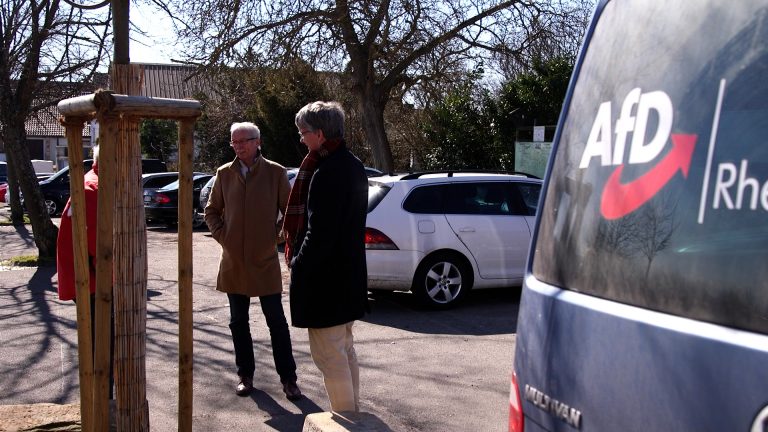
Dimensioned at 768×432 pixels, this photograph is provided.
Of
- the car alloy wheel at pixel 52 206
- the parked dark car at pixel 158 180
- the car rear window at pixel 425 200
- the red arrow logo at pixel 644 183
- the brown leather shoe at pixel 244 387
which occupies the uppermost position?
the red arrow logo at pixel 644 183

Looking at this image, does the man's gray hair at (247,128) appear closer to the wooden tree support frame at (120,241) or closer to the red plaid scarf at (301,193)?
the red plaid scarf at (301,193)

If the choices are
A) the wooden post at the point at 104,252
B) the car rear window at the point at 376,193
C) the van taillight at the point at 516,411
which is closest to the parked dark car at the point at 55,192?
the car rear window at the point at 376,193

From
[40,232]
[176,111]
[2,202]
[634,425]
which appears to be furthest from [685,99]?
[2,202]

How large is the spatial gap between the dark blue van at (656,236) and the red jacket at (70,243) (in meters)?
2.99

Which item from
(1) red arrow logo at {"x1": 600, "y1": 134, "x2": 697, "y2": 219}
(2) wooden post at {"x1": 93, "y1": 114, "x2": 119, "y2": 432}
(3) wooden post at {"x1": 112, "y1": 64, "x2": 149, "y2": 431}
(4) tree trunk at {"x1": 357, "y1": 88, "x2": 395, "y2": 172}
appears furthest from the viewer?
(4) tree trunk at {"x1": 357, "y1": 88, "x2": 395, "y2": 172}

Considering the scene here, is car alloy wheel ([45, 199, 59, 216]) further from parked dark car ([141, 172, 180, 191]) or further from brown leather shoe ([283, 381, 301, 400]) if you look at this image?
brown leather shoe ([283, 381, 301, 400])

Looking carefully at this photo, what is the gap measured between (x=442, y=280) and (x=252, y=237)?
3.88 metres

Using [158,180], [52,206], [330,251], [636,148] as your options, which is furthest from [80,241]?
[52,206]

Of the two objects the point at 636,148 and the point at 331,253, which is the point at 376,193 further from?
the point at 636,148

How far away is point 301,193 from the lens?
4.62 metres

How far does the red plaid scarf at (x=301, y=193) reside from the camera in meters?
4.40

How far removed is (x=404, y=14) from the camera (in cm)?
1814

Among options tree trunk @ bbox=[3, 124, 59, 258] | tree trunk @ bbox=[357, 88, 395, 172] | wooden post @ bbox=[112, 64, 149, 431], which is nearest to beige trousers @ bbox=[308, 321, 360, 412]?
wooden post @ bbox=[112, 64, 149, 431]

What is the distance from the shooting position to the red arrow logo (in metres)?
1.99
